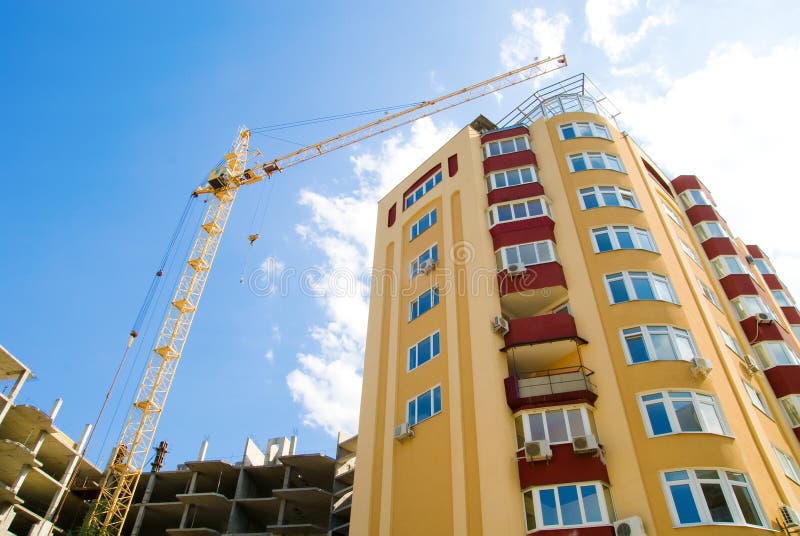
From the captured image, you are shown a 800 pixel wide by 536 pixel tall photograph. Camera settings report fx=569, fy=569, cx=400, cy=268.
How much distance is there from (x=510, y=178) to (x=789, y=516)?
19.8 metres

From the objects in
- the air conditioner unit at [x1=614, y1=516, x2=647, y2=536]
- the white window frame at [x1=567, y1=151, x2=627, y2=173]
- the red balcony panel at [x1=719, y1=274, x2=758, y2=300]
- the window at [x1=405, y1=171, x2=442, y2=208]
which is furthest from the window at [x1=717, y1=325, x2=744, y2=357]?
the window at [x1=405, y1=171, x2=442, y2=208]

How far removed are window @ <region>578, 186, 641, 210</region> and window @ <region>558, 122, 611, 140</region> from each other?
177 inches

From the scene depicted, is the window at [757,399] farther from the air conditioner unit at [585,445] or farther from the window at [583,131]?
the window at [583,131]

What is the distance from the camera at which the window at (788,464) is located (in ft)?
74.5

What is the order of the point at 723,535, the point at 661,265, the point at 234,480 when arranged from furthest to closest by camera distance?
1. the point at 234,480
2. the point at 661,265
3. the point at 723,535

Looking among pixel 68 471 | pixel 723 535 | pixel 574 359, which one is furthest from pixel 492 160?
pixel 68 471

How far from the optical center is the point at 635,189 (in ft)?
98.6

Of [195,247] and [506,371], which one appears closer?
[506,371]

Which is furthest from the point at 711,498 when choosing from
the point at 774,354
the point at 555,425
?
the point at 774,354

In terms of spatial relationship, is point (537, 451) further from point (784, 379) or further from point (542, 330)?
point (784, 379)

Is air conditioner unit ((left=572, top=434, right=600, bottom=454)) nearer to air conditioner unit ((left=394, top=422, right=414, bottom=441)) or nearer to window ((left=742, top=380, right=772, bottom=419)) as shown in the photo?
air conditioner unit ((left=394, top=422, right=414, bottom=441))

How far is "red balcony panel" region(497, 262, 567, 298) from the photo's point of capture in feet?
86.6

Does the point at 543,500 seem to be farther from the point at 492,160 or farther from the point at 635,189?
the point at 492,160

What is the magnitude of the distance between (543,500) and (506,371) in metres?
5.78
